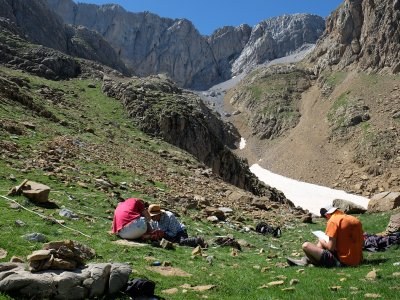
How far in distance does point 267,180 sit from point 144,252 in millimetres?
112350

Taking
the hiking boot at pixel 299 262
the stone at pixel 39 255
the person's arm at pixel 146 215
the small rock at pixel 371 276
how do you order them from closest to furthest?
the stone at pixel 39 255 → the small rock at pixel 371 276 → the hiking boot at pixel 299 262 → the person's arm at pixel 146 215

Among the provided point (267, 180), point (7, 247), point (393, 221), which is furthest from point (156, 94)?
point (267, 180)

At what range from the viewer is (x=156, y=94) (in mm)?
67188

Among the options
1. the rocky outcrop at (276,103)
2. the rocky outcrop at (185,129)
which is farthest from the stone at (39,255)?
the rocky outcrop at (276,103)

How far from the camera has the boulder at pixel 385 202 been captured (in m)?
32.3

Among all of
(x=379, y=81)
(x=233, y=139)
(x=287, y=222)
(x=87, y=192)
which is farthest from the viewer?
(x=233, y=139)

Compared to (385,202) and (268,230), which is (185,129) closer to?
(385,202)

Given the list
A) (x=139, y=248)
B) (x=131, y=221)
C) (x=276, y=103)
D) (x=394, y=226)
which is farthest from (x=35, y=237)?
(x=276, y=103)

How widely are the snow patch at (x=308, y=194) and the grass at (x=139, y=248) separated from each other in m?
56.6

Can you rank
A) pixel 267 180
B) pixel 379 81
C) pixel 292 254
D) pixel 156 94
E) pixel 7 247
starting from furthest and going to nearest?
pixel 379 81
pixel 267 180
pixel 156 94
pixel 292 254
pixel 7 247

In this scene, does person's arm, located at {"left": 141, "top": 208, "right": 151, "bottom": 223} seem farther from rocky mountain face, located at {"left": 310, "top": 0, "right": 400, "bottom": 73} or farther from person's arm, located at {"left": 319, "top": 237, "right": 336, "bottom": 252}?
rocky mountain face, located at {"left": 310, "top": 0, "right": 400, "bottom": 73}

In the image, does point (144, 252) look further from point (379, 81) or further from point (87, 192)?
point (379, 81)

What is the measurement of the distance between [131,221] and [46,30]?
119308 millimetres

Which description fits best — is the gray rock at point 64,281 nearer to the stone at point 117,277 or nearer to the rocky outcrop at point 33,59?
the stone at point 117,277
